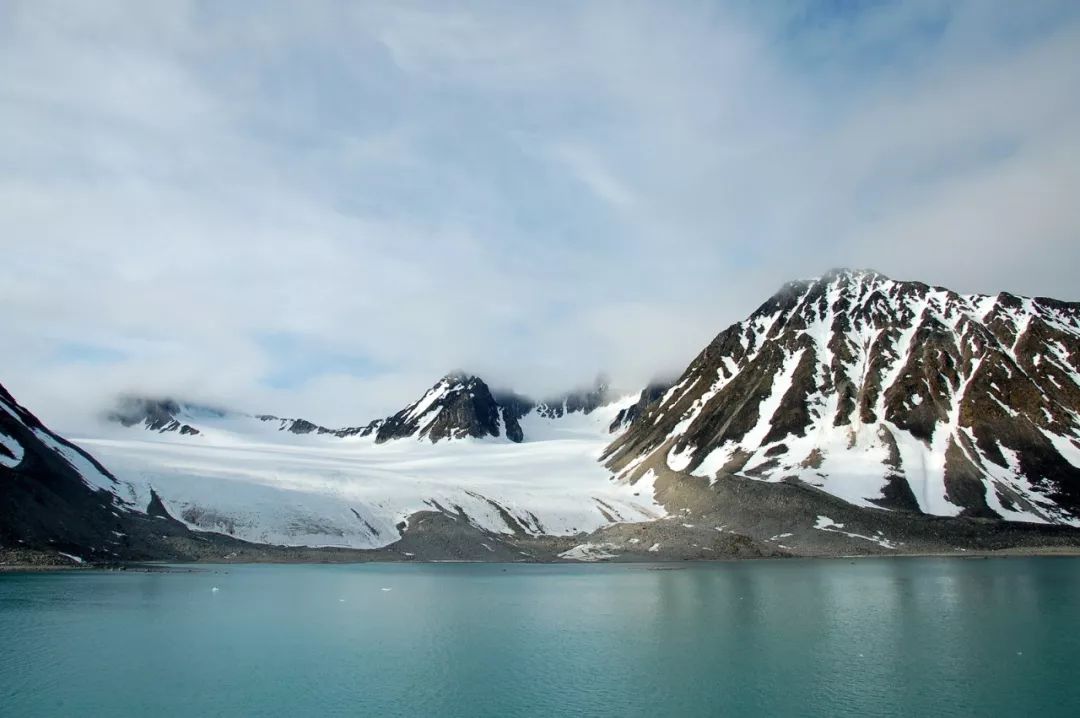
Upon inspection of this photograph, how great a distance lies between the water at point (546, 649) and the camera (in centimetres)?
3766

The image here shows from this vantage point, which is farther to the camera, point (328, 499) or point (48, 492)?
point (328, 499)

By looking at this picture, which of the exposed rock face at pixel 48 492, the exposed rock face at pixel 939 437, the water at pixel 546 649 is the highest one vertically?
the exposed rock face at pixel 939 437

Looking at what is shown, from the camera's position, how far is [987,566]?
111812mm

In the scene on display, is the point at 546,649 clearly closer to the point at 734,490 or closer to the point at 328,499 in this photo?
the point at 734,490

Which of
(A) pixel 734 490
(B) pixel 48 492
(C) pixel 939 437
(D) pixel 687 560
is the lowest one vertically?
(D) pixel 687 560

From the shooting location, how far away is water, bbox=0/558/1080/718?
1483 inches

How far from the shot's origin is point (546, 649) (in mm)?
51344

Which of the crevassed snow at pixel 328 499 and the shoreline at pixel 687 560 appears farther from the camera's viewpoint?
the crevassed snow at pixel 328 499

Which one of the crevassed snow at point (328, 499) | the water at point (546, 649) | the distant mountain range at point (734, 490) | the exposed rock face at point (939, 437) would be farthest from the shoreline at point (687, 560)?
the water at point (546, 649)

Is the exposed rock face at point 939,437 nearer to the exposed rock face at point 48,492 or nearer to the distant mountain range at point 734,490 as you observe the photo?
the distant mountain range at point 734,490

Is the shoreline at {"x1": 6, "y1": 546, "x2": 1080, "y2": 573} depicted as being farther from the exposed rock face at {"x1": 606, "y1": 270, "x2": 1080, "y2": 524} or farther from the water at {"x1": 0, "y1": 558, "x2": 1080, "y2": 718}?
the water at {"x1": 0, "y1": 558, "x2": 1080, "y2": 718}

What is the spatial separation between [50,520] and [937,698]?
384ft

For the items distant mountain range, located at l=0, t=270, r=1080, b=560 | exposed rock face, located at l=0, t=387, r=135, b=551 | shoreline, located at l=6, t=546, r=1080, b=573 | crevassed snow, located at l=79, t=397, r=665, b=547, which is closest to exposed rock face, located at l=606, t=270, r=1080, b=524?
distant mountain range, located at l=0, t=270, r=1080, b=560

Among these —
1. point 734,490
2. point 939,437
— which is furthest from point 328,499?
point 939,437
